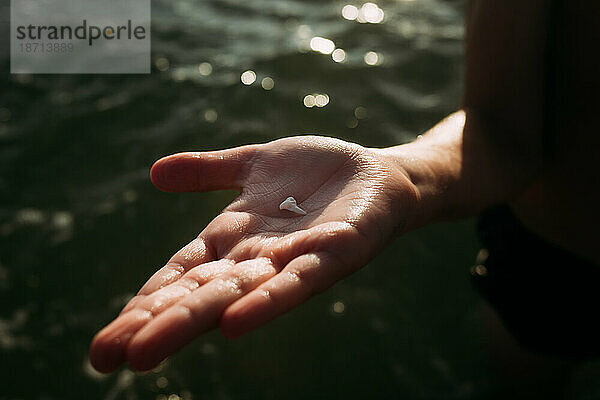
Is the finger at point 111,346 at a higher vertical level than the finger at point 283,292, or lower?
lower

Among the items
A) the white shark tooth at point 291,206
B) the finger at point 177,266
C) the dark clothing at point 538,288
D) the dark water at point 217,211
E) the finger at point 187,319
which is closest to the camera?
the finger at point 187,319

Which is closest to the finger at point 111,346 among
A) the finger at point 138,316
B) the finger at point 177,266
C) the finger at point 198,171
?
the finger at point 138,316

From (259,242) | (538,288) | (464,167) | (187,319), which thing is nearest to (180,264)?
(259,242)

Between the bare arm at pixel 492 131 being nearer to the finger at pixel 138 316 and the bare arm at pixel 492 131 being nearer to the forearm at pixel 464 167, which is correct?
the forearm at pixel 464 167

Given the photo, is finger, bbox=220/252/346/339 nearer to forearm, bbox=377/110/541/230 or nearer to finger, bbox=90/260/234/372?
finger, bbox=90/260/234/372

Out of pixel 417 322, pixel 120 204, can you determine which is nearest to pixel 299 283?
pixel 417 322

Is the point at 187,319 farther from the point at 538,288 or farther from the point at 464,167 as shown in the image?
the point at 538,288

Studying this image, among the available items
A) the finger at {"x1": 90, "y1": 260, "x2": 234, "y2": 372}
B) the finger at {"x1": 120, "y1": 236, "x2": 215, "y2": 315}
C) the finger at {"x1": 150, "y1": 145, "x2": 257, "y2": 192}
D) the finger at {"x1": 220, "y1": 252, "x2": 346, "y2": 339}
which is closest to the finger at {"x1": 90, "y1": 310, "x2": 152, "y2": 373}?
the finger at {"x1": 90, "y1": 260, "x2": 234, "y2": 372}
